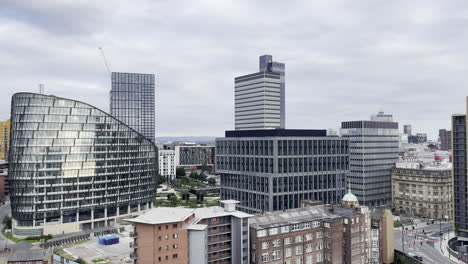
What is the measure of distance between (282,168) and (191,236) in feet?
222

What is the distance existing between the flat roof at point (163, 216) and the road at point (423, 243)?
87922 millimetres

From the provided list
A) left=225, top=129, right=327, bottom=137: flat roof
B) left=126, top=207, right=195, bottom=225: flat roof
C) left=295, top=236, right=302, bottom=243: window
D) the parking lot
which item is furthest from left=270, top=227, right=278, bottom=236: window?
left=225, top=129, right=327, bottom=137: flat roof

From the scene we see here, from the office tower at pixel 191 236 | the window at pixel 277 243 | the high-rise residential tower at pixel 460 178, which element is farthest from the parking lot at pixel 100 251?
the high-rise residential tower at pixel 460 178

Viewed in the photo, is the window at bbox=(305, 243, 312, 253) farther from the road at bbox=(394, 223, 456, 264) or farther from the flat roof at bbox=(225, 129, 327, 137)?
the flat roof at bbox=(225, 129, 327, 137)

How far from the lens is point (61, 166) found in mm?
173250

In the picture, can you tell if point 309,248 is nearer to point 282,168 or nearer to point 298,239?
point 298,239

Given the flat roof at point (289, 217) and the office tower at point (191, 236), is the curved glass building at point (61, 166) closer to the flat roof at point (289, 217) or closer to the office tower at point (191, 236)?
the office tower at point (191, 236)

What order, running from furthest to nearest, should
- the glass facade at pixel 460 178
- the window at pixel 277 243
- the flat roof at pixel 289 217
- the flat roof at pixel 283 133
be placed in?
the flat roof at pixel 283 133
the glass facade at pixel 460 178
the flat roof at pixel 289 217
the window at pixel 277 243

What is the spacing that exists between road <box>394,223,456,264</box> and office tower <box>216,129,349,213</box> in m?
32.7

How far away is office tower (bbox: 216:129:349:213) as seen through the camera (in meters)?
160

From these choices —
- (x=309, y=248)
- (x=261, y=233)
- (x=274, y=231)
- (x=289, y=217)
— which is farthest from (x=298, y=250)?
(x=261, y=233)

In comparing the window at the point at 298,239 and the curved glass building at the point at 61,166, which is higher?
the curved glass building at the point at 61,166

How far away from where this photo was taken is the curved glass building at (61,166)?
167625 mm

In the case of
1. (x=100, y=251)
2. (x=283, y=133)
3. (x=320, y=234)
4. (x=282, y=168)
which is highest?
(x=283, y=133)
